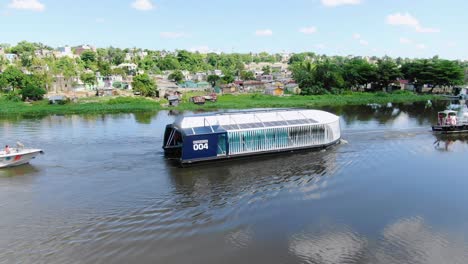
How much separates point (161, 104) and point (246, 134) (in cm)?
4169

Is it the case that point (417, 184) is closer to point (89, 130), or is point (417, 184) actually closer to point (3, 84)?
point (89, 130)

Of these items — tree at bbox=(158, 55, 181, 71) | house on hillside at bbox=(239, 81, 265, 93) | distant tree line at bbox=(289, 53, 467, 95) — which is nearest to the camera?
distant tree line at bbox=(289, 53, 467, 95)

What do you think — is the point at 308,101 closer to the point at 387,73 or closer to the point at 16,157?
the point at 387,73

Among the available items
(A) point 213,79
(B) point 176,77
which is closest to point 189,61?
(B) point 176,77

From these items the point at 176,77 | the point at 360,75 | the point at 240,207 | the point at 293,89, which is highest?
the point at 176,77

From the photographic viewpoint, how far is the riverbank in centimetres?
5625

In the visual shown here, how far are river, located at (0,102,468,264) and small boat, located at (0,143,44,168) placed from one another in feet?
1.62

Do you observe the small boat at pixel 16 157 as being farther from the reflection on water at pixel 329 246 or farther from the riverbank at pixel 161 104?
the riverbank at pixel 161 104

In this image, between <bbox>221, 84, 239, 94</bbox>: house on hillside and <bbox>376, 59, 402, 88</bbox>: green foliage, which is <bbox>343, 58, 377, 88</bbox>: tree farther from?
<bbox>221, 84, 239, 94</bbox>: house on hillside

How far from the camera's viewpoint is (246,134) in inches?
969

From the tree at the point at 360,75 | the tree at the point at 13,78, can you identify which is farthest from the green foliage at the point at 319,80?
the tree at the point at 13,78

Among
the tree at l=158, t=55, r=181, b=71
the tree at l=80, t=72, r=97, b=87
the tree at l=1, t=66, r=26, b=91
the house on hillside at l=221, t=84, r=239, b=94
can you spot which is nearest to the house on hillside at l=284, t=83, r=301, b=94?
the house on hillside at l=221, t=84, r=239, b=94

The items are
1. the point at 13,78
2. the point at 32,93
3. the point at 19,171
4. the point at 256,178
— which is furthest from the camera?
Result: the point at 13,78

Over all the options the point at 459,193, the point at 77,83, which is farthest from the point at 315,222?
the point at 77,83
